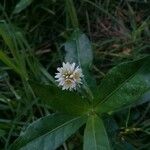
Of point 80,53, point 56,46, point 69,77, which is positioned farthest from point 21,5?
point 69,77

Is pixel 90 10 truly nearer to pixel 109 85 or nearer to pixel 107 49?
pixel 107 49

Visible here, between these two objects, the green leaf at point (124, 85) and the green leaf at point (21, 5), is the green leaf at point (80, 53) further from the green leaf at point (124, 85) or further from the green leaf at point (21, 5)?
the green leaf at point (21, 5)

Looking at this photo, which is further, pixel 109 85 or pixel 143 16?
pixel 143 16

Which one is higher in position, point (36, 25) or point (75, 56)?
point (36, 25)

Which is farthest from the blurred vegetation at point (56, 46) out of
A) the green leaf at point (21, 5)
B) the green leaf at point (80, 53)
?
the green leaf at point (80, 53)

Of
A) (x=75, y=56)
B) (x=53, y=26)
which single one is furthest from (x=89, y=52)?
(x=53, y=26)

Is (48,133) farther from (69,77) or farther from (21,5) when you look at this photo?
(21,5)
